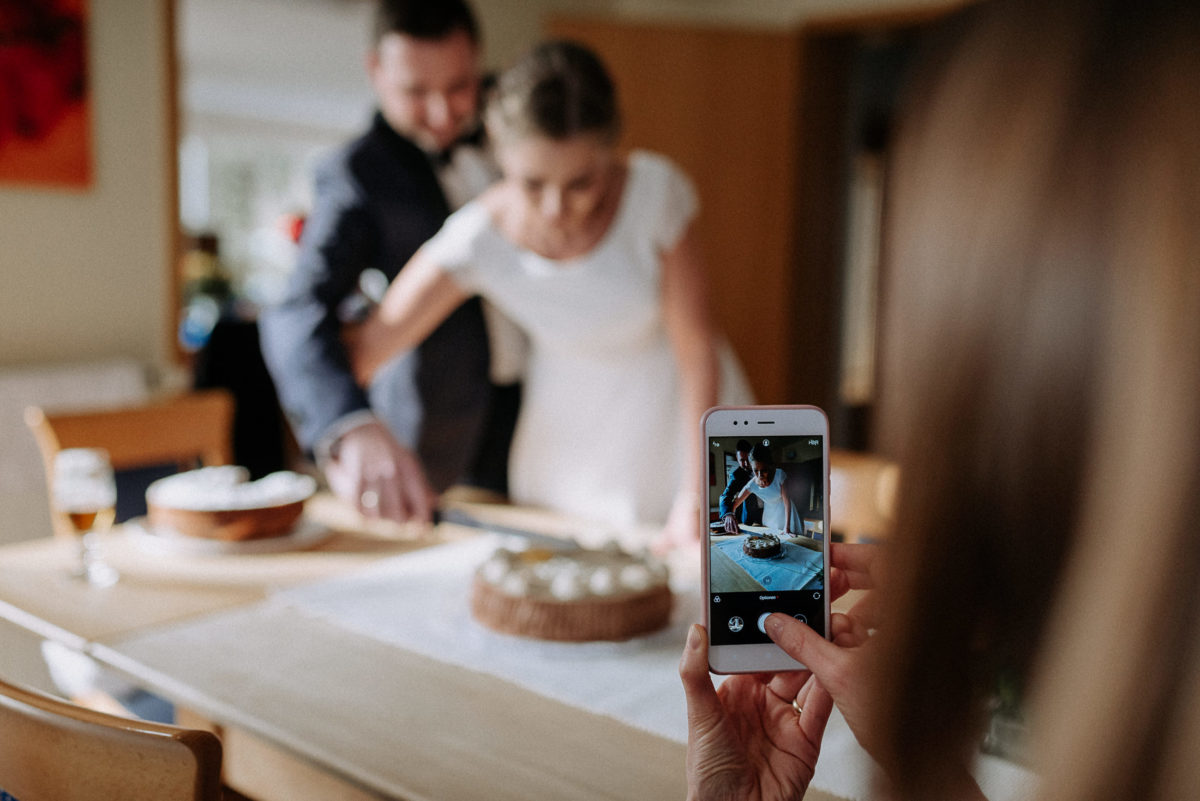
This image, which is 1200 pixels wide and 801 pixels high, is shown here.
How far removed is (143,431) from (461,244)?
846 mm

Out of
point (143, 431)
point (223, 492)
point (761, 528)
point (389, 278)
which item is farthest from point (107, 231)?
point (761, 528)

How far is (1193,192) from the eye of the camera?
1.18 feet

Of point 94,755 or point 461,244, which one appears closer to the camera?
point 94,755

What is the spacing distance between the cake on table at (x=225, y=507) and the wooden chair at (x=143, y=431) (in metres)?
0.48

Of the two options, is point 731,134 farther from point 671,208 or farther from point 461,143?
point 671,208

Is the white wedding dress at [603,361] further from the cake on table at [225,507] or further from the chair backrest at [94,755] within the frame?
the chair backrest at [94,755]

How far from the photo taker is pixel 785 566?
0.74m

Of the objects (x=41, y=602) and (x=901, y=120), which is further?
(x=41, y=602)

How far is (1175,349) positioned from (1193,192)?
0.18 ft

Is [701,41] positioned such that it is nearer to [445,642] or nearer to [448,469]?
[448,469]

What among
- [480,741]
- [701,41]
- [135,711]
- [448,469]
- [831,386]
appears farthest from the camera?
[831,386]

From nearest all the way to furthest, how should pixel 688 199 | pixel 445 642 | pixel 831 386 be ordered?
pixel 445 642
pixel 688 199
pixel 831 386

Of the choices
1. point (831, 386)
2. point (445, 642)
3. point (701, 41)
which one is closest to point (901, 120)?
point (445, 642)

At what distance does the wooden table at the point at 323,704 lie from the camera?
86 centimetres
